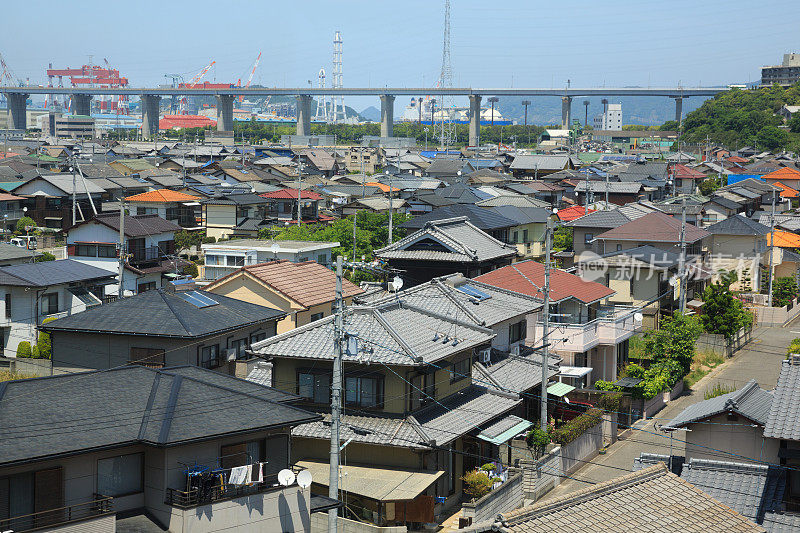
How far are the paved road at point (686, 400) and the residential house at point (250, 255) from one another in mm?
12204

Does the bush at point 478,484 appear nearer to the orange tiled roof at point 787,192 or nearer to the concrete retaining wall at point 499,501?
the concrete retaining wall at point 499,501

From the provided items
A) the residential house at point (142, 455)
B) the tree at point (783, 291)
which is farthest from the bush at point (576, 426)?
the tree at point (783, 291)

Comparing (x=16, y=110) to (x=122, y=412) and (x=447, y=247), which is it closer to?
(x=447, y=247)

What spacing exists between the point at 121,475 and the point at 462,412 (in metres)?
7.38

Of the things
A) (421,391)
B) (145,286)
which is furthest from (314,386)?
(145,286)

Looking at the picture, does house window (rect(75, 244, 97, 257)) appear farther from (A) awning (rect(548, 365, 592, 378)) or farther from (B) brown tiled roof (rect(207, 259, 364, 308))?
(A) awning (rect(548, 365, 592, 378))

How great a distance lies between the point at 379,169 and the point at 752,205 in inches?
1582

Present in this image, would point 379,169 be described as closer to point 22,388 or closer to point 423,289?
point 423,289

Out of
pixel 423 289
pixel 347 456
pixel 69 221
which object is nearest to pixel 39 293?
pixel 423 289

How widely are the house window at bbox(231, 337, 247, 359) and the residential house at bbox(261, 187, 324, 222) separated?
79.9 feet

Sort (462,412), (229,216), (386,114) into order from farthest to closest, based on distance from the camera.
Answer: (386,114) < (229,216) < (462,412)

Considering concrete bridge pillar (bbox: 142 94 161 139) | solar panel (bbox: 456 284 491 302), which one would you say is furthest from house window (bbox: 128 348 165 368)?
concrete bridge pillar (bbox: 142 94 161 139)

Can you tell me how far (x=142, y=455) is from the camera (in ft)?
37.3

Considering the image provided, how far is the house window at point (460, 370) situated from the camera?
57.0 ft
